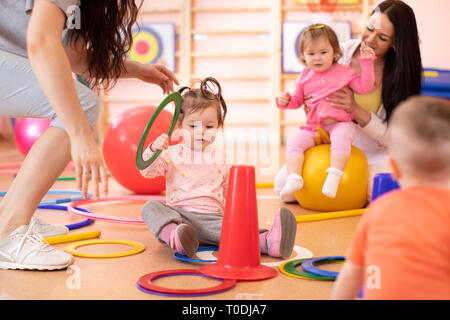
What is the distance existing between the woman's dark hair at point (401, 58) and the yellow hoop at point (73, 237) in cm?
144

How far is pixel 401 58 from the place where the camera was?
2.36 metres

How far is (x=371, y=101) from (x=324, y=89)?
0.27m

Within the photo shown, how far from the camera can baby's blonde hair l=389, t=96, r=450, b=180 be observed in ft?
2.55

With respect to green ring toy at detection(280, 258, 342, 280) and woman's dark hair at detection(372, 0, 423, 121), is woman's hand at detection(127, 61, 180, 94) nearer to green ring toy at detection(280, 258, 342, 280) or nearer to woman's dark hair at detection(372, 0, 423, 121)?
green ring toy at detection(280, 258, 342, 280)

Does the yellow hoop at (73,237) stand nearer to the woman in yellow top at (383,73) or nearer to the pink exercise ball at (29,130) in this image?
the woman in yellow top at (383,73)

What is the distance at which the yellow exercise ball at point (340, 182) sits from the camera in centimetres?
231

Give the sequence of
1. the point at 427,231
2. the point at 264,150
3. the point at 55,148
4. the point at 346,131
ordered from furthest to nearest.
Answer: the point at 264,150
the point at 346,131
the point at 55,148
the point at 427,231

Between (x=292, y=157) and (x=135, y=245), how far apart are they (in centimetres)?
95

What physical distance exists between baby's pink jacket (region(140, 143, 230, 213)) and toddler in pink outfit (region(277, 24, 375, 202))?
1.99 ft

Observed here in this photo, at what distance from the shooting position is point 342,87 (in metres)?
2.41
